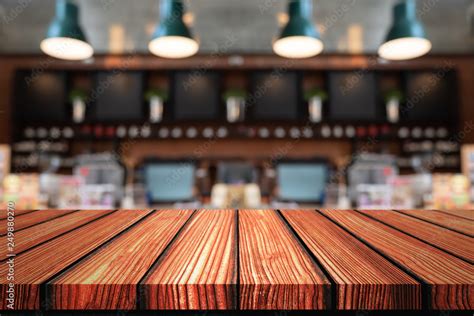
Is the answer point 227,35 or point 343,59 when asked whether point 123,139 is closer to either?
point 227,35

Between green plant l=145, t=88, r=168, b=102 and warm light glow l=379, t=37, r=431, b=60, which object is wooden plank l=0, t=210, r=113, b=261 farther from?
green plant l=145, t=88, r=168, b=102

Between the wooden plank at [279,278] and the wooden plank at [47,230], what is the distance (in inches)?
14.8

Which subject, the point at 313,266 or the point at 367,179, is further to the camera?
the point at 367,179

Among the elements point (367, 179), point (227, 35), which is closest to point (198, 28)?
point (227, 35)

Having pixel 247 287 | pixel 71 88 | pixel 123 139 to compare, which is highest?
pixel 71 88

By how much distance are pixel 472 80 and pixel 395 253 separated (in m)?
7.28

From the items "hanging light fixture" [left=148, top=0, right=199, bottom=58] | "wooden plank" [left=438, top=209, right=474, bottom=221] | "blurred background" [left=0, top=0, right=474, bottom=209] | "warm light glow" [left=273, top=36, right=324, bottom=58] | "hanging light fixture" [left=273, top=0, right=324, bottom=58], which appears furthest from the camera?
"blurred background" [left=0, top=0, right=474, bottom=209]

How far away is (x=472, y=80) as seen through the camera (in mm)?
6305

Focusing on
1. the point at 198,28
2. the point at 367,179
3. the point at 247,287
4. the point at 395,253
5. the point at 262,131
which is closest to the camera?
the point at 247,287

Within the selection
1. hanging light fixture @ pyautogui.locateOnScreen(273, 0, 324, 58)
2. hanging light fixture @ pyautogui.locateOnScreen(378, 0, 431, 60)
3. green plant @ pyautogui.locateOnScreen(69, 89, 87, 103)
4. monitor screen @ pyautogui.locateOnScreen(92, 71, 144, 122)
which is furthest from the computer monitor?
green plant @ pyautogui.locateOnScreen(69, 89, 87, 103)

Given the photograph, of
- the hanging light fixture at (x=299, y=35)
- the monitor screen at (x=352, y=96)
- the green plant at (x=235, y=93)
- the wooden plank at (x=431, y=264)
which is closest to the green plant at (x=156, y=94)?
the green plant at (x=235, y=93)

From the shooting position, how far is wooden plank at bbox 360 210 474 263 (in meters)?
0.57

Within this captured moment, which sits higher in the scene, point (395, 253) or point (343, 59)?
point (343, 59)

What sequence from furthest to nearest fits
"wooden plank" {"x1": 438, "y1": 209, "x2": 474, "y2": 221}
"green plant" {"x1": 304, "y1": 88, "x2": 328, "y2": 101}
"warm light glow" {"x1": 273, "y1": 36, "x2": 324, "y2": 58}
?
"green plant" {"x1": 304, "y1": 88, "x2": 328, "y2": 101} → "warm light glow" {"x1": 273, "y1": 36, "x2": 324, "y2": 58} → "wooden plank" {"x1": 438, "y1": 209, "x2": 474, "y2": 221}
